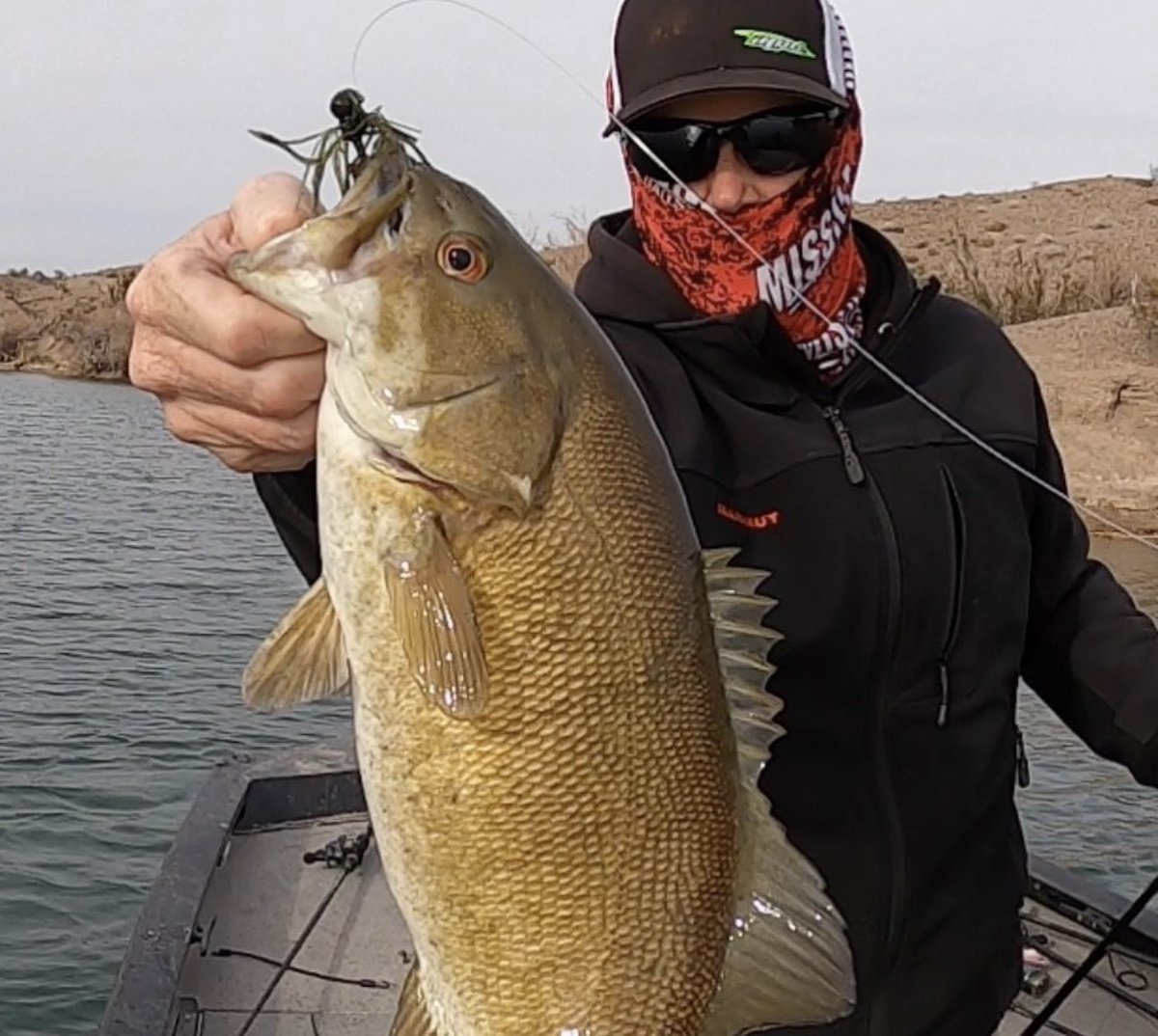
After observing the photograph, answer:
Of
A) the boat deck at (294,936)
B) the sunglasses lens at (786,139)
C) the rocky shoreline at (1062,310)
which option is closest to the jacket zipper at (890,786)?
the sunglasses lens at (786,139)

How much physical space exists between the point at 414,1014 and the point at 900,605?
4.02 ft

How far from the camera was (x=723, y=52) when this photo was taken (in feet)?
9.32

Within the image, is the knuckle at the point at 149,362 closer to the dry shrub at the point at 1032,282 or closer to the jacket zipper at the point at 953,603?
the jacket zipper at the point at 953,603

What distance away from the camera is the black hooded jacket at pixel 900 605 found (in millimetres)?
2750

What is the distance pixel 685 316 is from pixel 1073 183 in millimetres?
34435

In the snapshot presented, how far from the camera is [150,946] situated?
4.75m

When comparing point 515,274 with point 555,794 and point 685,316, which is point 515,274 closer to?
point 555,794

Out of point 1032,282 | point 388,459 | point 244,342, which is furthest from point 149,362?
point 1032,282

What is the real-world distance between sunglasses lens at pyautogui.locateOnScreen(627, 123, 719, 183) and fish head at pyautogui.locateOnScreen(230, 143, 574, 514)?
42.4 inches

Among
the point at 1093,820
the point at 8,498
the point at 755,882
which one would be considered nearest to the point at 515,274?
the point at 755,882

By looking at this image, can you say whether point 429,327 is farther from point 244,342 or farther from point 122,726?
point 122,726

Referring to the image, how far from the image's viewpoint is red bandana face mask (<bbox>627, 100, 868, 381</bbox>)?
308 cm

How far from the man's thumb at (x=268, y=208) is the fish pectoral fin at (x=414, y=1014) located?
935 mm

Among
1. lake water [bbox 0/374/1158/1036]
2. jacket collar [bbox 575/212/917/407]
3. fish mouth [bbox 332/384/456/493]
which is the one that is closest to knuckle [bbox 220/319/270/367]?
fish mouth [bbox 332/384/456/493]
